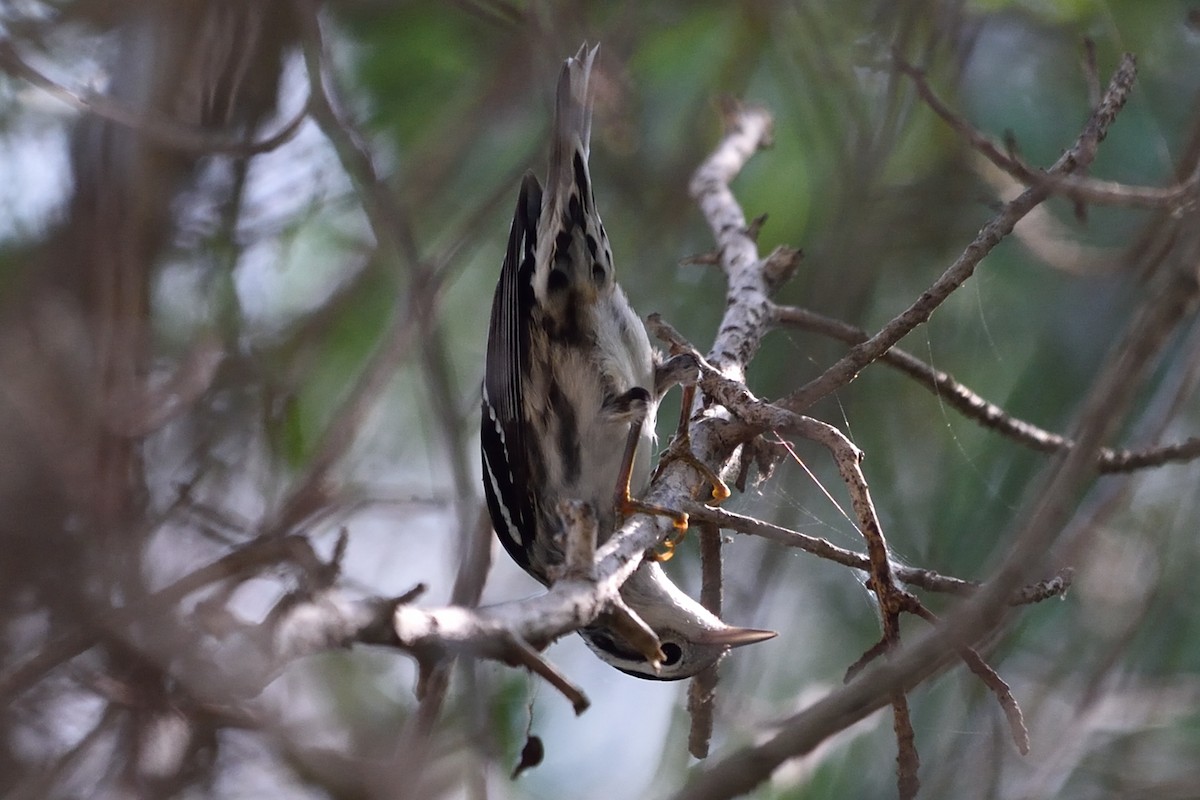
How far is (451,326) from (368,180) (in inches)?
117

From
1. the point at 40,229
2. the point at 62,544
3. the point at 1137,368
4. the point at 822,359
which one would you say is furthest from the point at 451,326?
the point at 1137,368

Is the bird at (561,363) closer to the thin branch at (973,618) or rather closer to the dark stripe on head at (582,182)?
the dark stripe on head at (582,182)

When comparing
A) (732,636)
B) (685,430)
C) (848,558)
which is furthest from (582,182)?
(848,558)

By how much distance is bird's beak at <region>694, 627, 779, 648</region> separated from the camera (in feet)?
10.0

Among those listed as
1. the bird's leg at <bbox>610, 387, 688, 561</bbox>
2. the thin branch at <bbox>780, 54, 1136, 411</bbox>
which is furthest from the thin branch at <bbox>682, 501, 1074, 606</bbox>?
the thin branch at <bbox>780, 54, 1136, 411</bbox>

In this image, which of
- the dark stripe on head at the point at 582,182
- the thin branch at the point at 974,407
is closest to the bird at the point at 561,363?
the dark stripe on head at the point at 582,182

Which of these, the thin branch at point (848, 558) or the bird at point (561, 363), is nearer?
the thin branch at point (848, 558)

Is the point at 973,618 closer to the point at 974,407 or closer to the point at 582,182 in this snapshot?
the point at 974,407

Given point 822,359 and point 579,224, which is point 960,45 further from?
point 579,224

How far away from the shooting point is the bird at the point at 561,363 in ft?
11.4

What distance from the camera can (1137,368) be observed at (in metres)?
1.47

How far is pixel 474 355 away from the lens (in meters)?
5.94

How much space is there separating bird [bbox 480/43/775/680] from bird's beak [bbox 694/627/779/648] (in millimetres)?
304

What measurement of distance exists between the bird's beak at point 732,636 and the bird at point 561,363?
12.0 inches
